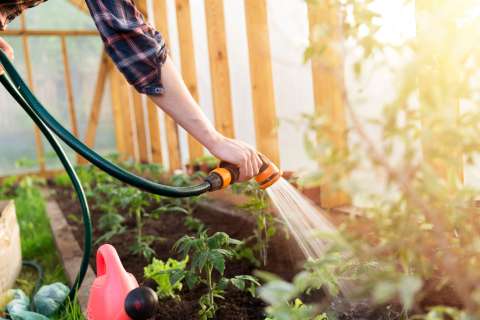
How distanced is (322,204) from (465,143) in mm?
1582

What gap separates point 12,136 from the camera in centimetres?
611

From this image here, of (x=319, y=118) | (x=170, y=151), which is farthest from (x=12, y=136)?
(x=319, y=118)

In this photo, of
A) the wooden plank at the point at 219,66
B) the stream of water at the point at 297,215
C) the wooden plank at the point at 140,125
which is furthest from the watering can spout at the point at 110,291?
the wooden plank at the point at 140,125

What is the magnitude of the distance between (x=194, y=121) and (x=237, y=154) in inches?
5.9

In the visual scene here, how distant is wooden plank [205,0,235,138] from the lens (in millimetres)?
3137

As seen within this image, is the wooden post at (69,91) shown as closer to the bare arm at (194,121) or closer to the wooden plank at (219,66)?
the wooden plank at (219,66)

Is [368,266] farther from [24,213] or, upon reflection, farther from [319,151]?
[24,213]

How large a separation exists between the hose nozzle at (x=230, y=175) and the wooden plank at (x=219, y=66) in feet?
5.87

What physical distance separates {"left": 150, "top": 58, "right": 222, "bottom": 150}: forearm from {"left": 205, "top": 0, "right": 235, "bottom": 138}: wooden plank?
1.87 metres

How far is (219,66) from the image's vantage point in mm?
3215

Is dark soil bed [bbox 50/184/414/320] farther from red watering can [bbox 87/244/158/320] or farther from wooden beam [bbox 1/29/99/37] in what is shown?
wooden beam [bbox 1/29/99/37]

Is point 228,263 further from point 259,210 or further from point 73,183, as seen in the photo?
point 73,183

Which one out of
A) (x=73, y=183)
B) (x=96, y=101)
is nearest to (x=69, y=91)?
(x=96, y=101)

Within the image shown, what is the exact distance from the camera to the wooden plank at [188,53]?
12.3 ft
